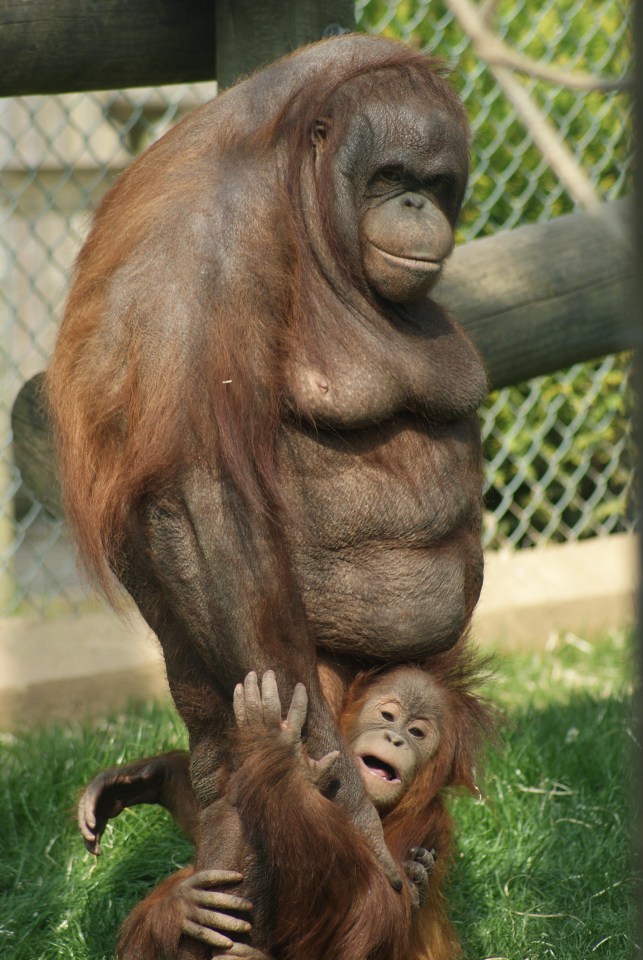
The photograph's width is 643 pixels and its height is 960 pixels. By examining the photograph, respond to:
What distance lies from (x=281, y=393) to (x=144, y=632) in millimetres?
2864

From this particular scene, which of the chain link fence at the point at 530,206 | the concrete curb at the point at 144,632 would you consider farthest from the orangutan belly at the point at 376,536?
the chain link fence at the point at 530,206

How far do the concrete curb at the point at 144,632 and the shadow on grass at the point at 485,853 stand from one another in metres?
0.43

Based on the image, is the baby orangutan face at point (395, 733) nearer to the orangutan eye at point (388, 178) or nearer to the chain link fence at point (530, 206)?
the orangutan eye at point (388, 178)

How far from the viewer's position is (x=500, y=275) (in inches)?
143

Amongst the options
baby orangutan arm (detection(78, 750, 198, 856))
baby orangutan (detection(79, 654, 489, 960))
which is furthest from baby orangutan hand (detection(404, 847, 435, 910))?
baby orangutan arm (detection(78, 750, 198, 856))

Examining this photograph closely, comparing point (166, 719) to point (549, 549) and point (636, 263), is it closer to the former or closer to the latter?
point (549, 549)

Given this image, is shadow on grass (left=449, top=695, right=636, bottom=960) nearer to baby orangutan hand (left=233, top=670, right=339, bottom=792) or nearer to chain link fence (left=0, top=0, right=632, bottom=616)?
baby orangutan hand (left=233, top=670, right=339, bottom=792)

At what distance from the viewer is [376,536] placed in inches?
103

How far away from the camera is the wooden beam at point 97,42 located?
3033mm

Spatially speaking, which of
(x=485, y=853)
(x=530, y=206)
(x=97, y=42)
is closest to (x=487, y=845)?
(x=485, y=853)

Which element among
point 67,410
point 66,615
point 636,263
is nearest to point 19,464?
point 67,410

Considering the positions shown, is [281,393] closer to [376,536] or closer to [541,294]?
[376,536]

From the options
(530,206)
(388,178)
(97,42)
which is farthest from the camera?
(530,206)

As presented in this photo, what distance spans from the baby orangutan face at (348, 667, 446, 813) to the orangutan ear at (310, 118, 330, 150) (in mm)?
1125
